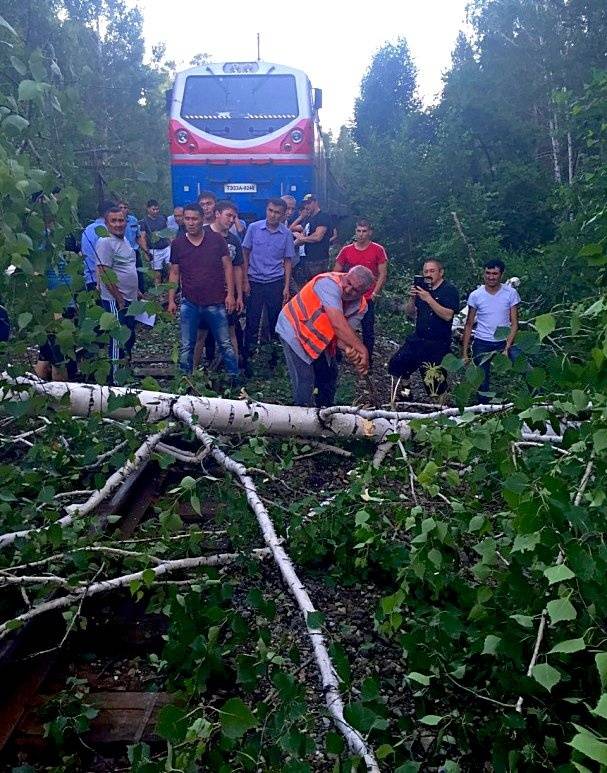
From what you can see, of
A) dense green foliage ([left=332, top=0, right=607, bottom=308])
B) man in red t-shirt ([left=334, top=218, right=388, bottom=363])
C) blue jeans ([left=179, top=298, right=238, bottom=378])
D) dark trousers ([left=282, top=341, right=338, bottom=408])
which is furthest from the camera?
dense green foliage ([left=332, top=0, right=607, bottom=308])

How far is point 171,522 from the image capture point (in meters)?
3.13

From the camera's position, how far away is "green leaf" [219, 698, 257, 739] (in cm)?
161

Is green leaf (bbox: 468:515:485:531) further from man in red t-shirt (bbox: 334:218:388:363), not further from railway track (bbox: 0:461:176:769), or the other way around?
man in red t-shirt (bbox: 334:218:388:363)

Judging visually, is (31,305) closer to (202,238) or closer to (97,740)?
(97,740)

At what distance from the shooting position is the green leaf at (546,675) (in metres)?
1.53

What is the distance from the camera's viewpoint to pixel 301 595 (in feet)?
8.92

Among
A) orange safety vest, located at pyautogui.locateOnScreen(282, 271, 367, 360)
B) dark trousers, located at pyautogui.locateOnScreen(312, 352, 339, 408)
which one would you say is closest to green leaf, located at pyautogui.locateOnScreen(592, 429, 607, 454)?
orange safety vest, located at pyautogui.locateOnScreen(282, 271, 367, 360)

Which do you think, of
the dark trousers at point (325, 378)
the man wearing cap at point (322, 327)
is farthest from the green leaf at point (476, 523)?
the dark trousers at point (325, 378)

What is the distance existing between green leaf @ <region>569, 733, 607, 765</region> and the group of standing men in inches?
127

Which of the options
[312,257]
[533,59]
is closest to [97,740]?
[312,257]

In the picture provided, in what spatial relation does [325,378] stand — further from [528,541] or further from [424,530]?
[528,541]

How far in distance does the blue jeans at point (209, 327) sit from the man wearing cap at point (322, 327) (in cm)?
112

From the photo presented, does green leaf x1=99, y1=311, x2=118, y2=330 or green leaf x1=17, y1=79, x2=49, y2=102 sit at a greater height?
green leaf x1=17, y1=79, x2=49, y2=102

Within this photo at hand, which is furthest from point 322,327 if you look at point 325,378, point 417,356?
point 417,356
